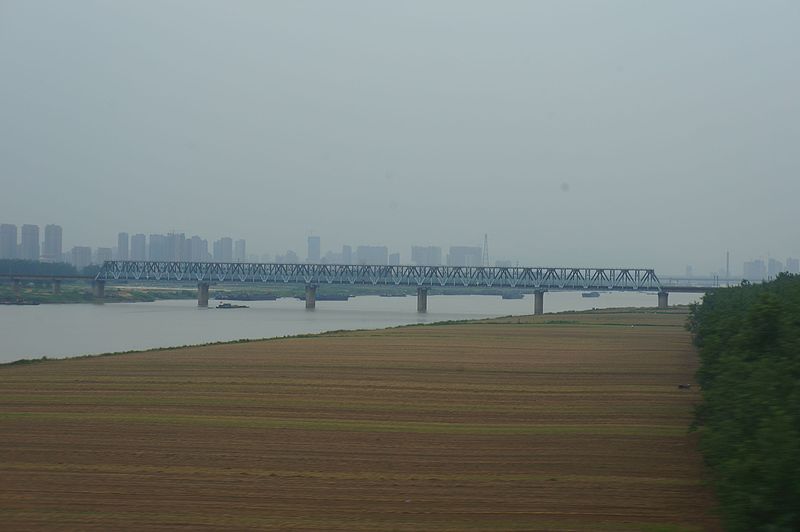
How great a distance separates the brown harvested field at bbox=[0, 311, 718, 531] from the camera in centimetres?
747

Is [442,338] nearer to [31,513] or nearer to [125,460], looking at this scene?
[125,460]

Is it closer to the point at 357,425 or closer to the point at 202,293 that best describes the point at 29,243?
the point at 202,293

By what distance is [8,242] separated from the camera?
134 m

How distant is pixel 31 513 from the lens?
24.1 ft

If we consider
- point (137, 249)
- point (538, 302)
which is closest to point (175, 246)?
point (137, 249)

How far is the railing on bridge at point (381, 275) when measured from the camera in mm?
78188

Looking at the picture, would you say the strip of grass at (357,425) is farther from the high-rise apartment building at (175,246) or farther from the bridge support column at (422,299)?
the high-rise apartment building at (175,246)

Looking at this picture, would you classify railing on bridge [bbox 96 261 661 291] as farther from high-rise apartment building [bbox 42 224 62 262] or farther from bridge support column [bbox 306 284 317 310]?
high-rise apartment building [bbox 42 224 62 262]

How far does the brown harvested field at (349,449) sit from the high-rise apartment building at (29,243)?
12953cm

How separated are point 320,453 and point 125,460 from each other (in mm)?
2142

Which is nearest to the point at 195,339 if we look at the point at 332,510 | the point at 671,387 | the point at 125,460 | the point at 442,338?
the point at 442,338

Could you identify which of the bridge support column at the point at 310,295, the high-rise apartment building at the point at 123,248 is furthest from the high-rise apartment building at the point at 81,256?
the bridge support column at the point at 310,295

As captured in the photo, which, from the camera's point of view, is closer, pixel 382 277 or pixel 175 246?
pixel 382 277

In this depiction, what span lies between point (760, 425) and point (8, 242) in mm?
142697
